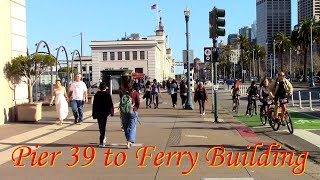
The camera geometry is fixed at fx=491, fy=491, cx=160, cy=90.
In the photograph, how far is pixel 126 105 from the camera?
1148 centimetres

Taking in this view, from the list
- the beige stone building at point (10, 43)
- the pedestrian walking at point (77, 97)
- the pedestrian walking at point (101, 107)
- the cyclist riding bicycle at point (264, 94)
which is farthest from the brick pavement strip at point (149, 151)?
the beige stone building at point (10, 43)

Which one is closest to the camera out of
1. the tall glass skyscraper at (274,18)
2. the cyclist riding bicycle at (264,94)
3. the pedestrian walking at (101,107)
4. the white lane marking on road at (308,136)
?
the pedestrian walking at (101,107)

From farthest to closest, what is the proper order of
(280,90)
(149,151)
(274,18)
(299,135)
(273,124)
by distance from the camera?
(274,18) → (273,124) → (280,90) → (299,135) → (149,151)

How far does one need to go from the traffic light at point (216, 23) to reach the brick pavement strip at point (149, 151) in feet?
11.1

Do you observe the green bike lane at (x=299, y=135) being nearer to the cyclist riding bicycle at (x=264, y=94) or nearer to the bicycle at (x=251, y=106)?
the cyclist riding bicycle at (x=264, y=94)

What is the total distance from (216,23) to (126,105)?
25.6 feet

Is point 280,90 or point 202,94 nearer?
point 280,90

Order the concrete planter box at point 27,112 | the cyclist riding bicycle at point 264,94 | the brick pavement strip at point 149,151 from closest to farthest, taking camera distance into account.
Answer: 1. the brick pavement strip at point 149,151
2. the cyclist riding bicycle at point 264,94
3. the concrete planter box at point 27,112

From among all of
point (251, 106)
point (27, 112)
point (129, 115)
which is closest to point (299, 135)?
point (129, 115)

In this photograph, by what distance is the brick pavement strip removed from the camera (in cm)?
832

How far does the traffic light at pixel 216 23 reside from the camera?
1808 cm

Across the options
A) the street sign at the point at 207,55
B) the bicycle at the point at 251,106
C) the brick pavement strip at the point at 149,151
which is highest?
the street sign at the point at 207,55

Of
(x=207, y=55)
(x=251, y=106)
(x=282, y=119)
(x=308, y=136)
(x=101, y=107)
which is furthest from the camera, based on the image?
(x=207, y=55)

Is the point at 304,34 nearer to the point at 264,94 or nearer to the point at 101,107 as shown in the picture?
the point at 264,94
